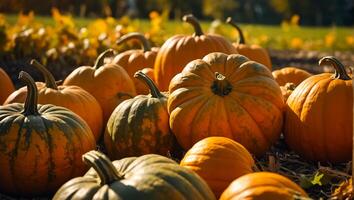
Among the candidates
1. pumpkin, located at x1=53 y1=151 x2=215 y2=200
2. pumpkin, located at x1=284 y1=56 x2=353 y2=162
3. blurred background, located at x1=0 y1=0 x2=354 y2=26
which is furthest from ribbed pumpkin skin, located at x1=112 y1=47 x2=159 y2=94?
blurred background, located at x1=0 y1=0 x2=354 y2=26

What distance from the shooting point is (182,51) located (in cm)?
489

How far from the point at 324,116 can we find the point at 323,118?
0.05ft

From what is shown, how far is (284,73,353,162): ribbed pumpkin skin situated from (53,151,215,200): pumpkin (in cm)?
134

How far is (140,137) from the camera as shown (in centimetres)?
382

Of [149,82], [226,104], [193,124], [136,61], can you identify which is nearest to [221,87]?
[226,104]

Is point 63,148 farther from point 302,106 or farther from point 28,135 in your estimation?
point 302,106

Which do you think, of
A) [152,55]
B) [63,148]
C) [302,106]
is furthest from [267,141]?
[152,55]

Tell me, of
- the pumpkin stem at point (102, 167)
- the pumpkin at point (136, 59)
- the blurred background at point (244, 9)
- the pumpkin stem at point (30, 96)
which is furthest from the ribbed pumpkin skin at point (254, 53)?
the blurred background at point (244, 9)

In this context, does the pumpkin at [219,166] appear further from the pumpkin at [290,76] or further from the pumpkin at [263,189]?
the pumpkin at [290,76]

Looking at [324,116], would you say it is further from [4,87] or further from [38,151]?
[4,87]

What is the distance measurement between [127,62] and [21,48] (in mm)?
2892

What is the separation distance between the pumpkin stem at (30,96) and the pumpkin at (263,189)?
1.41m

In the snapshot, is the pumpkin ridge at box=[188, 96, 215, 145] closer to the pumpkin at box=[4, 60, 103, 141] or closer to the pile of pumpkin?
the pile of pumpkin

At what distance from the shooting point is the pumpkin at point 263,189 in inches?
101
